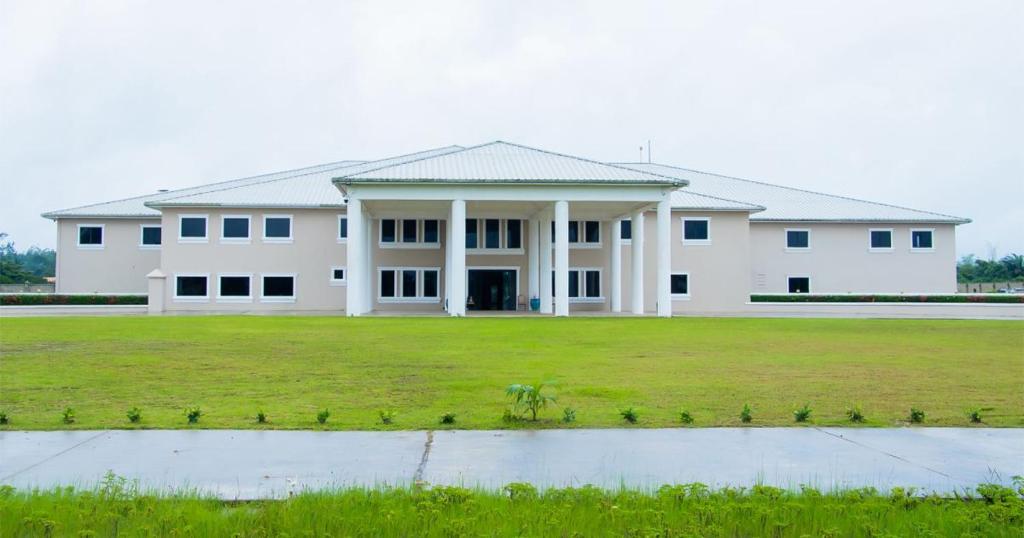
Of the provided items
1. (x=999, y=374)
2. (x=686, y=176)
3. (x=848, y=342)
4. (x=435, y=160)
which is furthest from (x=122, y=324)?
(x=686, y=176)

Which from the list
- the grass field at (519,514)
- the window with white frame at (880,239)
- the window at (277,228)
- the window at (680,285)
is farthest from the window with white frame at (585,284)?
the grass field at (519,514)

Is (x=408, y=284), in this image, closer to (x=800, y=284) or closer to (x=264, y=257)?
(x=264, y=257)

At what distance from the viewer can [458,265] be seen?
35.8 m

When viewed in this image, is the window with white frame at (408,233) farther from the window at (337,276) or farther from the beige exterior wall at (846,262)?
the beige exterior wall at (846,262)

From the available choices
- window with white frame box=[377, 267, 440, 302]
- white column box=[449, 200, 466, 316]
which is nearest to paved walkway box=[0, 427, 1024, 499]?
white column box=[449, 200, 466, 316]

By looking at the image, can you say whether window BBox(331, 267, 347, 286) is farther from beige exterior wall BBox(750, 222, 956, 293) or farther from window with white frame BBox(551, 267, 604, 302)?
beige exterior wall BBox(750, 222, 956, 293)

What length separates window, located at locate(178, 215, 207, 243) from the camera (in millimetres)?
43528

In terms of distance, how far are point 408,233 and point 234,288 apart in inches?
398

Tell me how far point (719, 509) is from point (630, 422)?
10.6ft

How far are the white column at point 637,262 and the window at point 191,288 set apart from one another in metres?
23.3

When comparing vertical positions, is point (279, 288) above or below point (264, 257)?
below

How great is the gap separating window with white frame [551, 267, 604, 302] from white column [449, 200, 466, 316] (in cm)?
1055

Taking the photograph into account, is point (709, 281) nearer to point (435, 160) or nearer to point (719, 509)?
point (435, 160)

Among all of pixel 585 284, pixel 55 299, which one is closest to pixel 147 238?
pixel 55 299
